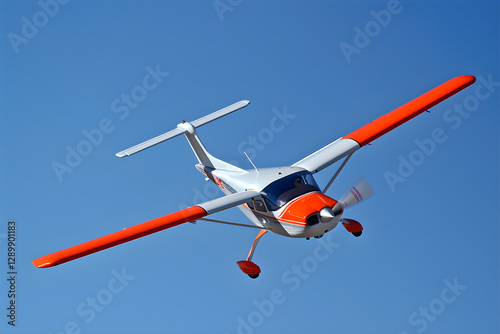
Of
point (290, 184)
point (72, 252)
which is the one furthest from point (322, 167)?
point (72, 252)

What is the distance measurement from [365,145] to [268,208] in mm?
5886

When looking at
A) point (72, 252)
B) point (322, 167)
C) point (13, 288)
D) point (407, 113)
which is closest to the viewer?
point (72, 252)

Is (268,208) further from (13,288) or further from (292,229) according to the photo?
(13,288)

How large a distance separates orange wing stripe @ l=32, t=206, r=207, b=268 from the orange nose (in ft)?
10.3

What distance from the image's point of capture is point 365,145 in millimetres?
30953

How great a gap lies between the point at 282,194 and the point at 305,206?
131cm

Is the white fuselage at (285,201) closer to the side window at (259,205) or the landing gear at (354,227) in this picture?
the side window at (259,205)

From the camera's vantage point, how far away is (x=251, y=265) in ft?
94.0

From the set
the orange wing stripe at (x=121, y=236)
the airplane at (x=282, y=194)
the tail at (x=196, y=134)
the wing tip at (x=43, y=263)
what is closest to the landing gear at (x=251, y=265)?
the airplane at (x=282, y=194)

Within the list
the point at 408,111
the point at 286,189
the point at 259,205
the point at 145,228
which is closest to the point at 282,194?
the point at 286,189

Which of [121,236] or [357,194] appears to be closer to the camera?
[121,236]

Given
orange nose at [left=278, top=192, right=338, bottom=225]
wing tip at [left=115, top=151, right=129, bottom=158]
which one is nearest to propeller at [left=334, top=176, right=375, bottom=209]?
orange nose at [left=278, top=192, right=338, bottom=225]

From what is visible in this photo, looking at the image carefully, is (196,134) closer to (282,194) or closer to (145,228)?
(282,194)

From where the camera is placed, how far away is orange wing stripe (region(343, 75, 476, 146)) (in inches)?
1213
